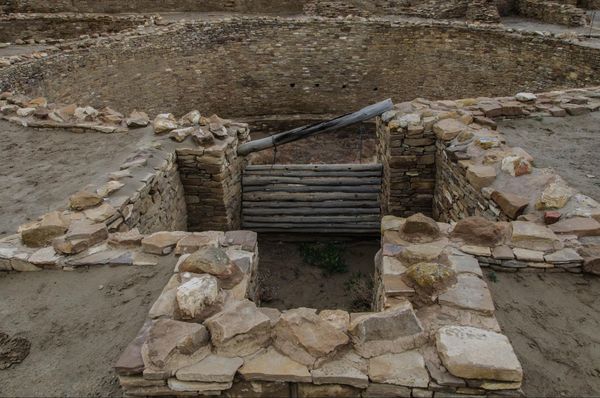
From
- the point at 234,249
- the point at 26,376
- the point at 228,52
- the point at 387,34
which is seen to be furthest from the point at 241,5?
the point at 26,376

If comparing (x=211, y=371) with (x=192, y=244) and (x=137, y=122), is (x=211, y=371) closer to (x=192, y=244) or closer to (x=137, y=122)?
(x=192, y=244)

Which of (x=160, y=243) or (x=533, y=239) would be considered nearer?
(x=533, y=239)

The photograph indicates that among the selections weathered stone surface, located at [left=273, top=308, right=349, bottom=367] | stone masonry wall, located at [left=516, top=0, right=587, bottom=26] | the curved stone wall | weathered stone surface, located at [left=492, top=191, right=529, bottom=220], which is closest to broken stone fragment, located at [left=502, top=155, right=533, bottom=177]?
weathered stone surface, located at [left=492, top=191, right=529, bottom=220]

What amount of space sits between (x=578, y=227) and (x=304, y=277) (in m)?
3.78

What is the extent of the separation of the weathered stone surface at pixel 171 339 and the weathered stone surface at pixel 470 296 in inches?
60.4

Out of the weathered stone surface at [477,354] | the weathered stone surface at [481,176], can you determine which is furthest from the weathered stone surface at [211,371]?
Result: the weathered stone surface at [481,176]

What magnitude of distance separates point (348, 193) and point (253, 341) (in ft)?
15.3

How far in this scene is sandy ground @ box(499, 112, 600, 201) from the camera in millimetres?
4945

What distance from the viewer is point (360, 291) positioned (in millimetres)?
6324

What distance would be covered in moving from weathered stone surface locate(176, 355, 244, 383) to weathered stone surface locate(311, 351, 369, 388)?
1.43 ft

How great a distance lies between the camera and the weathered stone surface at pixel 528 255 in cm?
358

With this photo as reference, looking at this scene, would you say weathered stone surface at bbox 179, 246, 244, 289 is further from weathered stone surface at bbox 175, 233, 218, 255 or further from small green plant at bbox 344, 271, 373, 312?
small green plant at bbox 344, 271, 373, 312

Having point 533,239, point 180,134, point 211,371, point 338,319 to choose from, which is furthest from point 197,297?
point 180,134

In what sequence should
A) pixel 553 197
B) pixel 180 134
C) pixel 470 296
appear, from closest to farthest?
pixel 470 296 < pixel 553 197 < pixel 180 134
